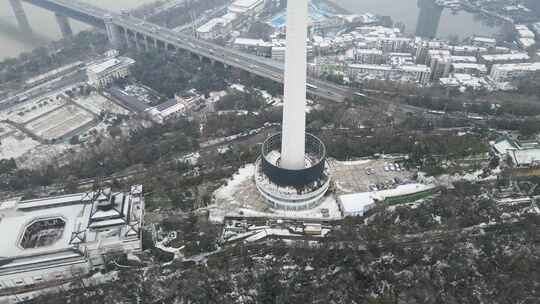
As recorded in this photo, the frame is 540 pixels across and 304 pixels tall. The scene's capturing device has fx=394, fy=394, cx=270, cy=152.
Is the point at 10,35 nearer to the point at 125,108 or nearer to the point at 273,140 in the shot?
the point at 125,108

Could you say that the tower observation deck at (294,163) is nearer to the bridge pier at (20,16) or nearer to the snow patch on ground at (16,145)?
the snow patch on ground at (16,145)

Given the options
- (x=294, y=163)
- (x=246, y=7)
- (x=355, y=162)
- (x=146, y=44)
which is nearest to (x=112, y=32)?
(x=146, y=44)

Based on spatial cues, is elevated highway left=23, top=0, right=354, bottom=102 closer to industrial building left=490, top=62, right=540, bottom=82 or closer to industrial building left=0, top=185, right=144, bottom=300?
industrial building left=490, top=62, right=540, bottom=82

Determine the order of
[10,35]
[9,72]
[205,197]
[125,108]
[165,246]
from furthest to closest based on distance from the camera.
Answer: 1. [10,35]
2. [9,72]
3. [125,108]
4. [205,197]
5. [165,246]

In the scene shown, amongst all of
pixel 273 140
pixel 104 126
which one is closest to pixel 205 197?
pixel 273 140

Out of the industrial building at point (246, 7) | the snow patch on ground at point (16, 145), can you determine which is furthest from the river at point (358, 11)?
the snow patch on ground at point (16, 145)

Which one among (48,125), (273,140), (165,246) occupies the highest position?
(273,140)
